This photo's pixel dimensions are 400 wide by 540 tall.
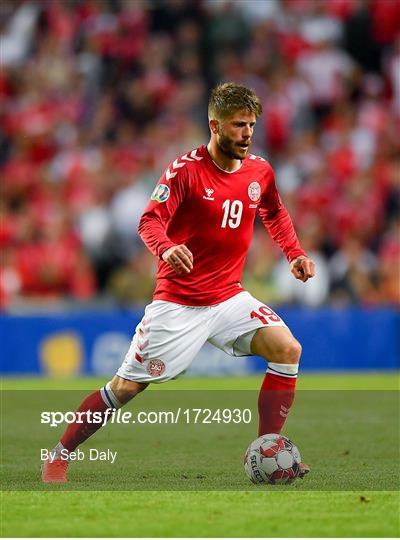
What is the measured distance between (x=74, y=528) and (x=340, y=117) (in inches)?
510

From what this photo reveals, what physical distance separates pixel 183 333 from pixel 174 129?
10538mm

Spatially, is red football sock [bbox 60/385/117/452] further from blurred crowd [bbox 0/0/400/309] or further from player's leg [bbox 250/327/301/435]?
blurred crowd [bbox 0/0/400/309]

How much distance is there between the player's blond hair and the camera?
749 centimetres

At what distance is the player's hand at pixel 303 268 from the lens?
7.72 metres

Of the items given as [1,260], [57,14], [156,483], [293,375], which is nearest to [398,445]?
[293,375]

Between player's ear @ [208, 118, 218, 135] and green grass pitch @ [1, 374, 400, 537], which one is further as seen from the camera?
player's ear @ [208, 118, 218, 135]

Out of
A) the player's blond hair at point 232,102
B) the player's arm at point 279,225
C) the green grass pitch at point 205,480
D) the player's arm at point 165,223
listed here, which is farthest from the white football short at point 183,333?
the player's blond hair at point 232,102

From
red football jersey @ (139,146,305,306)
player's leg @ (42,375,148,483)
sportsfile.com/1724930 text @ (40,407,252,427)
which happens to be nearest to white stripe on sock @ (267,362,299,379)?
red football jersey @ (139,146,305,306)

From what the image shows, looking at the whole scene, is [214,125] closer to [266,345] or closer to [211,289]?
[211,289]

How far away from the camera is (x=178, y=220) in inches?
301

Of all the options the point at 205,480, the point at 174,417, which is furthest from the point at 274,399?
the point at 174,417

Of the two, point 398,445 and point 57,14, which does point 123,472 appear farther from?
point 57,14

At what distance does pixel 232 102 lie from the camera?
7.50 metres

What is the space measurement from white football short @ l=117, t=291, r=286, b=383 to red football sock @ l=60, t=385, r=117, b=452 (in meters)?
0.19
